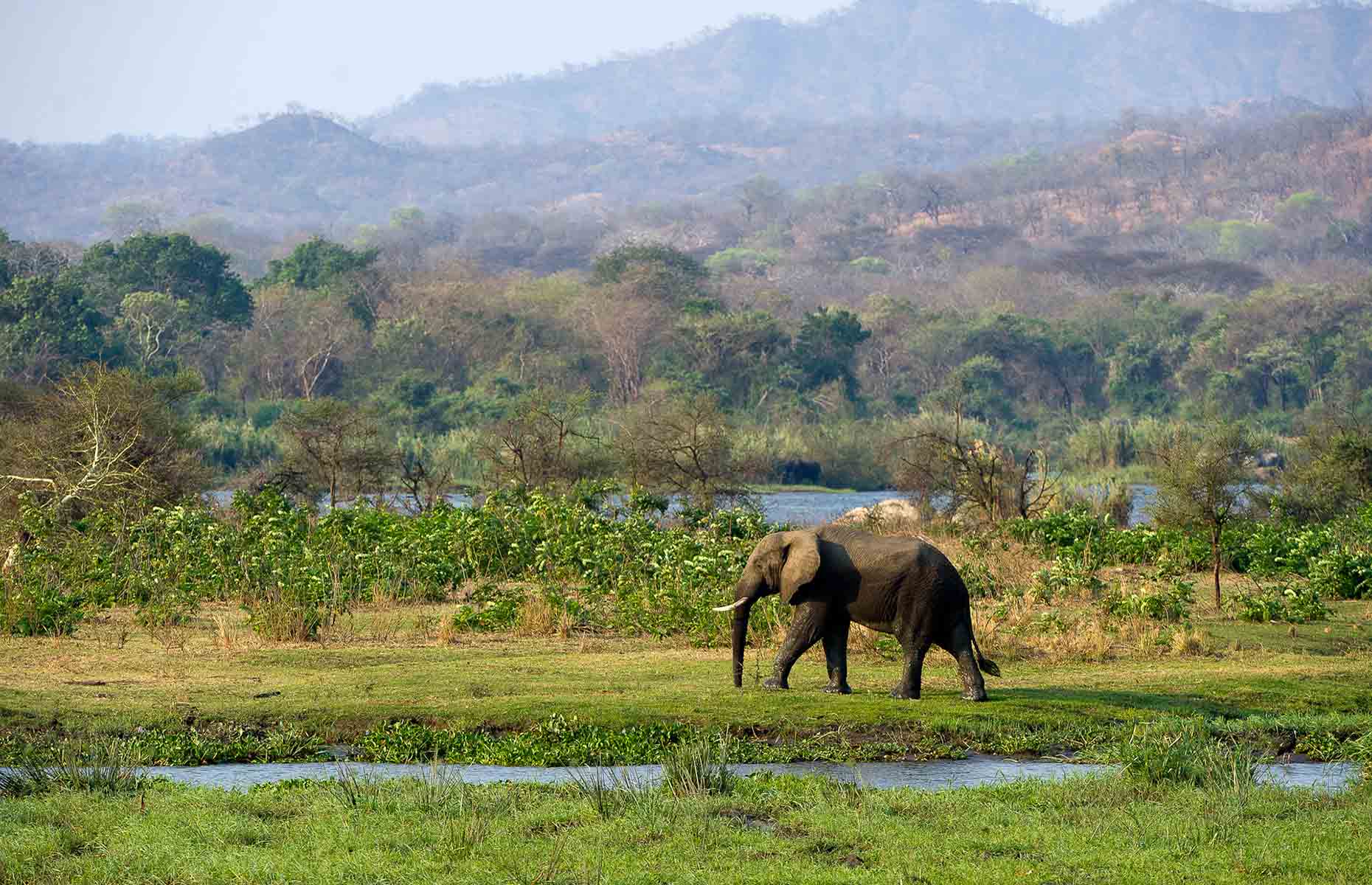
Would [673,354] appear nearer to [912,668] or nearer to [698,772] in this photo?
[912,668]

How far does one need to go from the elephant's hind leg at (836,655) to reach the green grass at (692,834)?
3109 mm

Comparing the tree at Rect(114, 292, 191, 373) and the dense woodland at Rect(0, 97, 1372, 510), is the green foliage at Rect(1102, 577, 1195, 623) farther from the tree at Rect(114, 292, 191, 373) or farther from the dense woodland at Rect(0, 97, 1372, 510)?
the tree at Rect(114, 292, 191, 373)

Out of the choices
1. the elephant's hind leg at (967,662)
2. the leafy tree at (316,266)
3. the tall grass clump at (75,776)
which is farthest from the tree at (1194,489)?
the leafy tree at (316,266)

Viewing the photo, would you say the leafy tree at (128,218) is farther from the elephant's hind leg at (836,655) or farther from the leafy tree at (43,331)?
the elephant's hind leg at (836,655)

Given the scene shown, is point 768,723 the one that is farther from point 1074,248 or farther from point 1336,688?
point 1074,248

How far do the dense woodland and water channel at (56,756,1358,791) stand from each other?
16294mm

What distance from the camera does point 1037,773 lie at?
1168 centimetres

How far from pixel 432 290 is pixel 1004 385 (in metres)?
23.5

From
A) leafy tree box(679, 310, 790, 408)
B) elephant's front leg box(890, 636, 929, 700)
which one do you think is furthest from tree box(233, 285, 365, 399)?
elephant's front leg box(890, 636, 929, 700)

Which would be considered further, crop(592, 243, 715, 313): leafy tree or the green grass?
crop(592, 243, 715, 313): leafy tree

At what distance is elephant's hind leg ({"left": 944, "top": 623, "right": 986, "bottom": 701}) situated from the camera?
13336 mm

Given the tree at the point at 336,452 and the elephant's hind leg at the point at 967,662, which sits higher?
the elephant's hind leg at the point at 967,662

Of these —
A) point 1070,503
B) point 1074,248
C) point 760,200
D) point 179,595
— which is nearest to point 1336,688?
point 179,595

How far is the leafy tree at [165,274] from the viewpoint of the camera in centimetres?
6738
